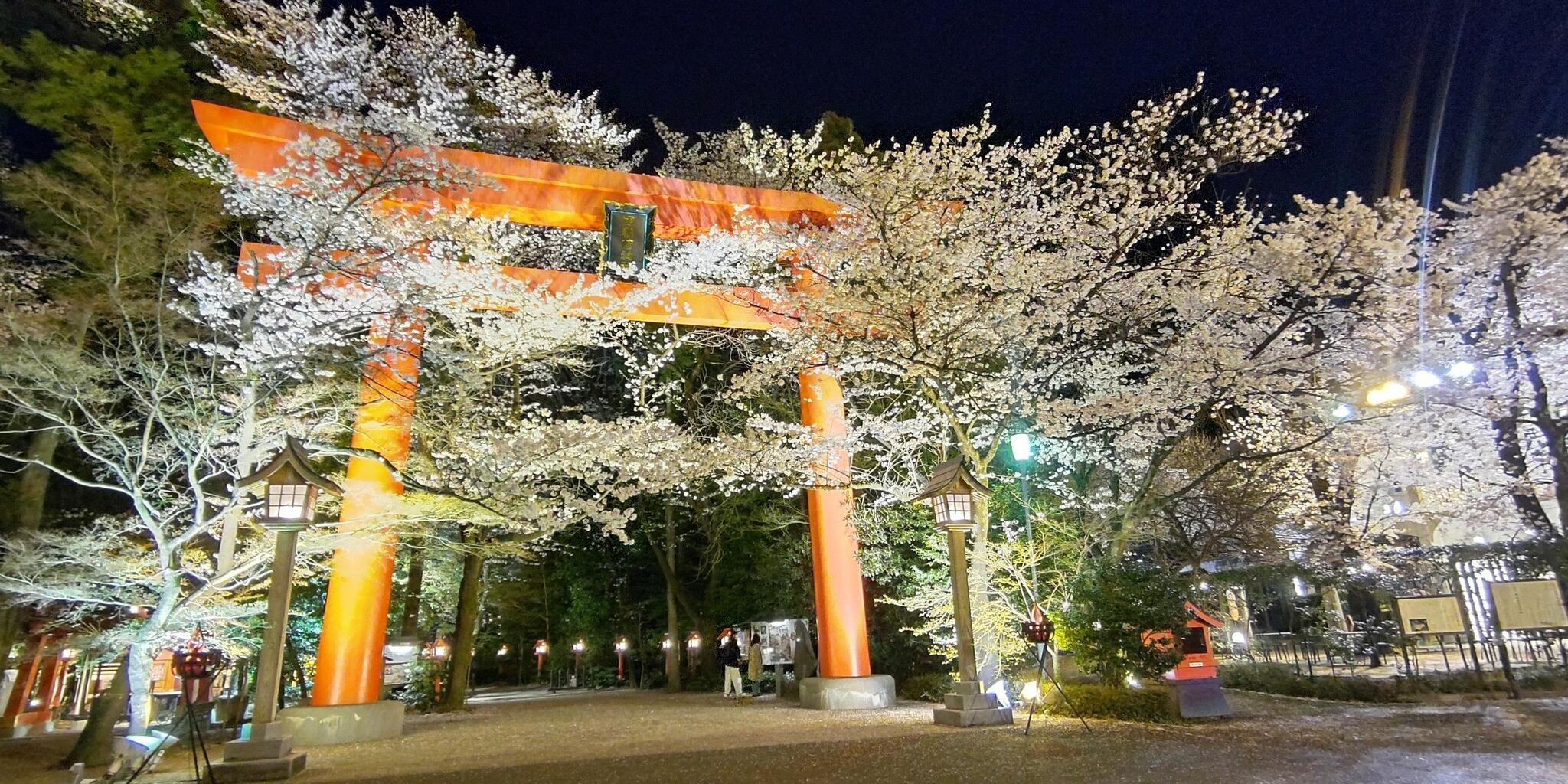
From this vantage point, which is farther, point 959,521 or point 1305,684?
point 1305,684

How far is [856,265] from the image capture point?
9570mm

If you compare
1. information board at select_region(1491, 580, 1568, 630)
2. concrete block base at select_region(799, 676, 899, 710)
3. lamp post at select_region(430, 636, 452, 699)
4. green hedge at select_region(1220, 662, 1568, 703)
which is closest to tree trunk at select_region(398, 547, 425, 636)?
lamp post at select_region(430, 636, 452, 699)

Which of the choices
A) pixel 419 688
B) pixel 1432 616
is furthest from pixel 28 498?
pixel 1432 616

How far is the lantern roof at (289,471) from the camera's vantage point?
7.16m

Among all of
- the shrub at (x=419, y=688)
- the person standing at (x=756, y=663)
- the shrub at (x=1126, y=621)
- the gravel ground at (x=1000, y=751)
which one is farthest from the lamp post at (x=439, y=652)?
the shrub at (x=1126, y=621)

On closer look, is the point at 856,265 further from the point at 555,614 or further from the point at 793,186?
the point at 555,614

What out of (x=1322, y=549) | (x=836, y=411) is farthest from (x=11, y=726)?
(x=1322, y=549)

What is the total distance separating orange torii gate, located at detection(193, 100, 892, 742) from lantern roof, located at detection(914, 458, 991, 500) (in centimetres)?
228

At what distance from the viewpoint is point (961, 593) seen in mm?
8344

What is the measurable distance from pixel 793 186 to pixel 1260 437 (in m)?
10.3

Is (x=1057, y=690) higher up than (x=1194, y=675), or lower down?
lower down

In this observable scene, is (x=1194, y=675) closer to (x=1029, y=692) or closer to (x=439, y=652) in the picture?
(x=1029, y=692)

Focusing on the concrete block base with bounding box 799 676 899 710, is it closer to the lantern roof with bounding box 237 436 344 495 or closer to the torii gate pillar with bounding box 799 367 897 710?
the torii gate pillar with bounding box 799 367 897 710

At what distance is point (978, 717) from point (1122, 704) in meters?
1.63
